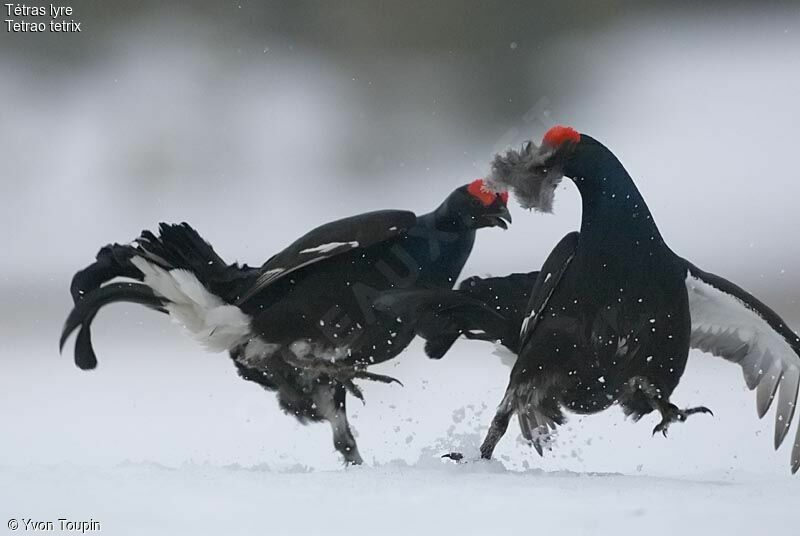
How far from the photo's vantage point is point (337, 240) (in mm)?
2799

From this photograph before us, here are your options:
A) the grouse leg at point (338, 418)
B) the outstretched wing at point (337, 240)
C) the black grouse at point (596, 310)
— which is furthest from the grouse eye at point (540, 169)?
the grouse leg at point (338, 418)

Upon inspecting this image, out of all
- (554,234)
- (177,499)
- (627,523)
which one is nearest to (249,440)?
(177,499)

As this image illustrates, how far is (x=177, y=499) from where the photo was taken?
79.4 inches

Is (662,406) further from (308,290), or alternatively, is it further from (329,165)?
(329,165)

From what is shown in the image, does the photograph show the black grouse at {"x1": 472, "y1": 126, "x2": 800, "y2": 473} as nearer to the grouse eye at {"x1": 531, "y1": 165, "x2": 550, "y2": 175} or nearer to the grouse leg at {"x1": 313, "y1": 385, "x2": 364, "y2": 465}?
the grouse eye at {"x1": 531, "y1": 165, "x2": 550, "y2": 175}

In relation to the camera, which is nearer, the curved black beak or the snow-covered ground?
the snow-covered ground

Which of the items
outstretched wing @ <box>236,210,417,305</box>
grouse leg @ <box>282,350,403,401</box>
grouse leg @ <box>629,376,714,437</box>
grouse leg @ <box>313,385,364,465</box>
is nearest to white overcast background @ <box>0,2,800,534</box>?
grouse leg @ <box>313,385,364,465</box>

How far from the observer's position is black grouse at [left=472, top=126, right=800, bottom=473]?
2.44 meters

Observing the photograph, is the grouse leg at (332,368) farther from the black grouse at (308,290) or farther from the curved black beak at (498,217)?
the curved black beak at (498,217)

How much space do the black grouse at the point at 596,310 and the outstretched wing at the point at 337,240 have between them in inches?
13.3

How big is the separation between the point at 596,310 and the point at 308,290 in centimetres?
73

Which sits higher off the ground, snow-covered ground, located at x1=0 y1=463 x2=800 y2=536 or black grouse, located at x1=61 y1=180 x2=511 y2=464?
black grouse, located at x1=61 y1=180 x2=511 y2=464

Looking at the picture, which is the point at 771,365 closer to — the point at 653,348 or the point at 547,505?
the point at 653,348

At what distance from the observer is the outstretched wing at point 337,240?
110 inches
